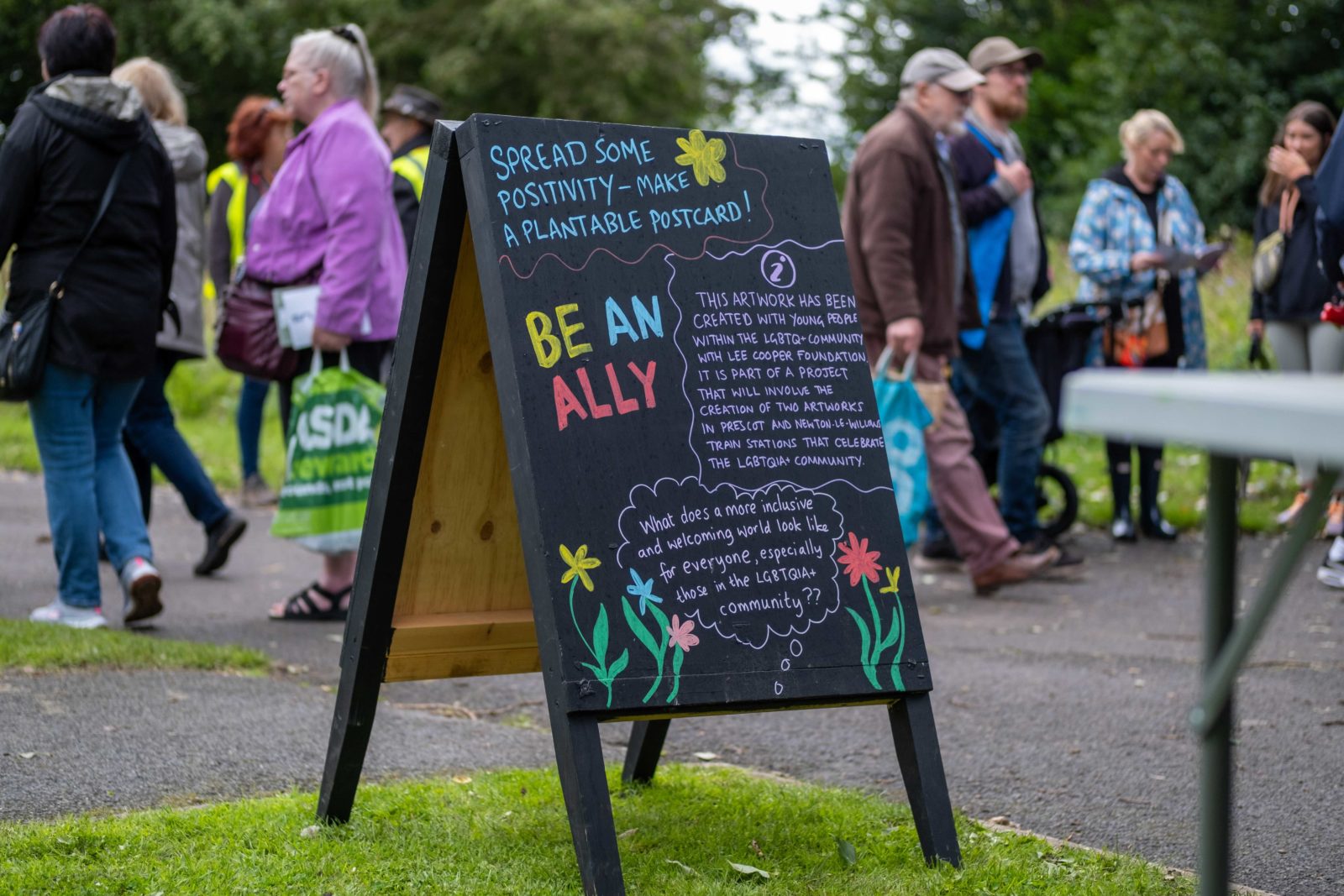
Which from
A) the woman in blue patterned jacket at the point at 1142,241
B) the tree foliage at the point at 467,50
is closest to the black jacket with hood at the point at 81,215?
the woman in blue patterned jacket at the point at 1142,241

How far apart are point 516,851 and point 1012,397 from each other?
4.84m

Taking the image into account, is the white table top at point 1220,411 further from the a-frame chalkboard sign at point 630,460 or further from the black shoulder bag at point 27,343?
the black shoulder bag at point 27,343

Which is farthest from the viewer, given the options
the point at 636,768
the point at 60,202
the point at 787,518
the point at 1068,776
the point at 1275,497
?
the point at 1275,497

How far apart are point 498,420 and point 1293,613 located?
4624 millimetres

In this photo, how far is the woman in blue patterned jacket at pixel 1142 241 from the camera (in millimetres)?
8562

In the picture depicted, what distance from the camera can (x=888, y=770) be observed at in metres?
4.17

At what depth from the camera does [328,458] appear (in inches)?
225

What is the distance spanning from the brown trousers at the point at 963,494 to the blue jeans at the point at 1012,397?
1.92 feet

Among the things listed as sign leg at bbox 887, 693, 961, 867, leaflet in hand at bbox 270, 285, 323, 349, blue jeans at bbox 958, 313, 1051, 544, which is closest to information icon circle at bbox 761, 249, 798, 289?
sign leg at bbox 887, 693, 961, 867

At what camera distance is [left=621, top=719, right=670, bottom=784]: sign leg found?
377 cm

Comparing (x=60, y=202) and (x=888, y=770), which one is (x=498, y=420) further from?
(x=60, y=202)

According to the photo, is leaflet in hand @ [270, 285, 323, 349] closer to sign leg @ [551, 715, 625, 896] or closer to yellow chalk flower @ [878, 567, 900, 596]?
yellow chalk flower @ [878, 567, 900, 596]

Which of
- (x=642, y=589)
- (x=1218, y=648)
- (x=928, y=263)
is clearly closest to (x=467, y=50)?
(x=928, y=263)

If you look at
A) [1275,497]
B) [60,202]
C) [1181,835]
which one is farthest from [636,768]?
[1275,497]
